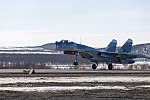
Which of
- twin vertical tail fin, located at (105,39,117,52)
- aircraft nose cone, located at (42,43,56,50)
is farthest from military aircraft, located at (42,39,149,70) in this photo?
twin vertical tail fin, located at (105,39,117,52)

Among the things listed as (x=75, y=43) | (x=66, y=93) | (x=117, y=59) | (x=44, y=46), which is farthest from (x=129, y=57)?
(x=66, y=93)

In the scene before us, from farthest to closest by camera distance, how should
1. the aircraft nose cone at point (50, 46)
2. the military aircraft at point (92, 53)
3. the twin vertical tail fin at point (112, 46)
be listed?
1. the twin vertical tail fin at point (112, 46)
2. the aircraft nose cone at point (50, 46)
3. the military aircraft at point (92, 53)

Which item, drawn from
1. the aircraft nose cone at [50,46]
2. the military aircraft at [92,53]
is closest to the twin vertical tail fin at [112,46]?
the military aircraft at [92,53]

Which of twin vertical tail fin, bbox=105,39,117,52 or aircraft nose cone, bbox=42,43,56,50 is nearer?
aircraft nose cone, bbox=42,43,56,50

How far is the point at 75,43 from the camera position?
6662 centimetres

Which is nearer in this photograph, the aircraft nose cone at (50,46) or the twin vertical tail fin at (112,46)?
the aircraft nose cone at (50,46)

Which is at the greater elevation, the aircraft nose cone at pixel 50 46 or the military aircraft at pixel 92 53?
the aircraft nose cone at pixel 50 46

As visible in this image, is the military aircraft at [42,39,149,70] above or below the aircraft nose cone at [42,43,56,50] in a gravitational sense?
below

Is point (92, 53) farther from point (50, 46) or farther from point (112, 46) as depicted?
point (112, 46)

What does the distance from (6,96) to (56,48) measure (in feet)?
148

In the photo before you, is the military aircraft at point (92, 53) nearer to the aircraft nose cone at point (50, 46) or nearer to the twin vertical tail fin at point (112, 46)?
the aircraft nose cone at point (50, 46)

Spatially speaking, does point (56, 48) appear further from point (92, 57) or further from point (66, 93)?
point (66, 93)

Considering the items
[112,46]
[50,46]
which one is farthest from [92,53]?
[112,46]

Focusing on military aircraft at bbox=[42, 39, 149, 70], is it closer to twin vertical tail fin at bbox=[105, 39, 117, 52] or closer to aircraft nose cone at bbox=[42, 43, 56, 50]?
aircraft nose cone at bbox=[42, 43, 56, 50]
